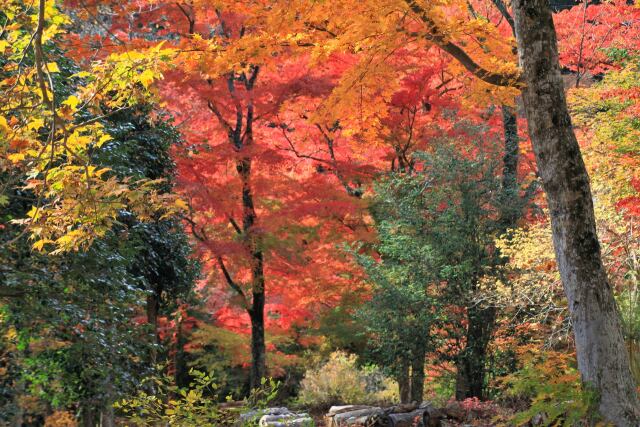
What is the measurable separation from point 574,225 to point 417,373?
6.26 meters

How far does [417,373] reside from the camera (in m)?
11.3

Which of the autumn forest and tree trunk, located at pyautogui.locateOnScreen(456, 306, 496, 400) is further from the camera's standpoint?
tree trunk, located at pyautogui.locateOnScreen(456, 306, 496, 400)

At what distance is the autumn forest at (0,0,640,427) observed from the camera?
5.55m

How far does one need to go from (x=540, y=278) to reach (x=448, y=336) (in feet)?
6.64

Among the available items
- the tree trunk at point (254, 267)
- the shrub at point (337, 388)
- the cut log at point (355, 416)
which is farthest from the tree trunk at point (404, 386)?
the tree trunk at point (254, 267)

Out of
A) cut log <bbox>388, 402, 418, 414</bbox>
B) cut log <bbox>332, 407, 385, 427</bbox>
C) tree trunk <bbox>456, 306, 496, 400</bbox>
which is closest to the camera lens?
cut log <bbox>332, 407, 385, 427</bbox>

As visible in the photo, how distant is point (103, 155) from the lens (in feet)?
27.6

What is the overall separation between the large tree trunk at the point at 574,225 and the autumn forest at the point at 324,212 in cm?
2

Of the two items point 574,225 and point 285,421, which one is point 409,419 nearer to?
point 285,421

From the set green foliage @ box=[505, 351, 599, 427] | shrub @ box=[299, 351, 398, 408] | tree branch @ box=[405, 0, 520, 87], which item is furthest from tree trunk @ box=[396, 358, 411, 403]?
tree branch @ box=[405, 0, 520, 87]

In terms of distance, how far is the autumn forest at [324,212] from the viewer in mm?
5547

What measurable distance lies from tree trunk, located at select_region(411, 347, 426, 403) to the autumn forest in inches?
1.6

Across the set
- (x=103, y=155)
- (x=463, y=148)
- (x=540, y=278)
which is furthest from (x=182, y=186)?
(x=540, y=278)

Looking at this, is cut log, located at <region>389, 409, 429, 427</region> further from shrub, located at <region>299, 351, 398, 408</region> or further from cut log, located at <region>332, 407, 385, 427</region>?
shrub, located at <region>299, 351, 398, 408</region>
